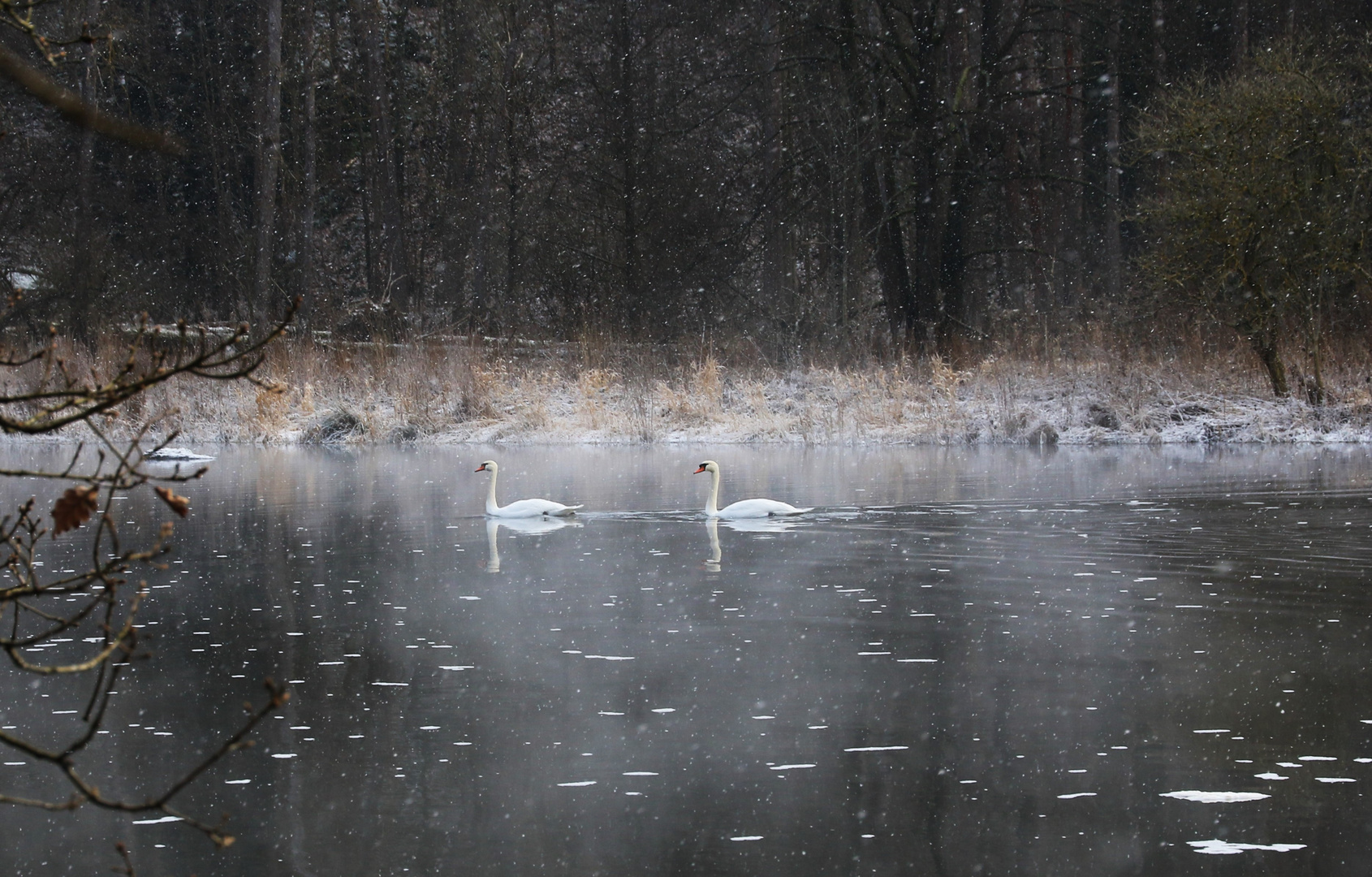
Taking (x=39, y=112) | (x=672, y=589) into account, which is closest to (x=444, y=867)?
(x=672, y=589)

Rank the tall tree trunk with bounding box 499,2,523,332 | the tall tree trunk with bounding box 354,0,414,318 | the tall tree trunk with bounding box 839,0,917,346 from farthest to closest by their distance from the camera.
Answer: the tall tree trunk with bounding box 499,2,523,332
the tall tree trunk with bounding box 354,0,414,318
the tall tree trunk with bounding box 839,0,917,346

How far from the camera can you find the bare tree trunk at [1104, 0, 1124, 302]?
2683cm

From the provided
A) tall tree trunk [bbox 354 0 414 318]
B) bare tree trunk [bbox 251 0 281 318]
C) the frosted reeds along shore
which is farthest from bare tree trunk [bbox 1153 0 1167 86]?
bare tree trunk [bbox 251 0 281 318]

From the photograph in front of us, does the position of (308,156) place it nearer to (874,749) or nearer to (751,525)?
(751,525)

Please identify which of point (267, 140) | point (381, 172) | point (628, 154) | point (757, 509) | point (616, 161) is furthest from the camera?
point (381, 172)

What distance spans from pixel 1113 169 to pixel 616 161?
31.2 ft

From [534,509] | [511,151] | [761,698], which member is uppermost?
[511,151]

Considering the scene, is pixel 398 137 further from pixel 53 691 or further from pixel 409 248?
pixel 53 691

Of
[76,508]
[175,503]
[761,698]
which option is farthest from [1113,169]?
[76,508]

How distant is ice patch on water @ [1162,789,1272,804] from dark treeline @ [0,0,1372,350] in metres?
19.0

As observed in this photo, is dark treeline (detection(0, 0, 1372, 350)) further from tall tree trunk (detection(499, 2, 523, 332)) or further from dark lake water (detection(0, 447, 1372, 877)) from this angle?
dark lake water (detection(0, 447, 1372, 877))

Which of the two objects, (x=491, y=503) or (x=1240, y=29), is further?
(x=1240, y=29)

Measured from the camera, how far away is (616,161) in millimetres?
30094

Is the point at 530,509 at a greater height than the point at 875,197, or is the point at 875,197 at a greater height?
the point at 875,197
